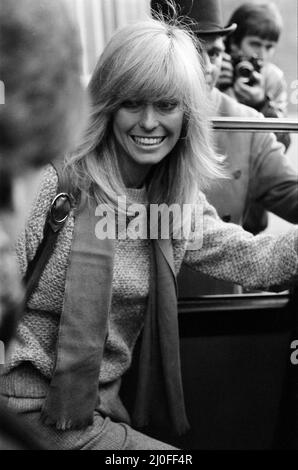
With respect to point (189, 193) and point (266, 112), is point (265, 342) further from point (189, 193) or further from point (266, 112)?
point (266, 112)

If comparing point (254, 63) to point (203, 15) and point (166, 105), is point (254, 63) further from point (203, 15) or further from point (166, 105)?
point (166, 105)

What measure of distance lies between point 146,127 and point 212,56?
3.12 feet

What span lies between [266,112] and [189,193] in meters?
1.13

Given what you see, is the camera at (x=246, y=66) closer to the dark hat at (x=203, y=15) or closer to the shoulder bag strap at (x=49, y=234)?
the dark hat at (x=203, y=15)

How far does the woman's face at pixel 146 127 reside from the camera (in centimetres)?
200

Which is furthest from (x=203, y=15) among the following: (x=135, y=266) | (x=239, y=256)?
(x=135, y=266)

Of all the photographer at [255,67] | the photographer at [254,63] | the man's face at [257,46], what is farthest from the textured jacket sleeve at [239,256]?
the man's face at [257,46]

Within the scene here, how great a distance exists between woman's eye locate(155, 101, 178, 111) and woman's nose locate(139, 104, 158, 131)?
2 centimetres

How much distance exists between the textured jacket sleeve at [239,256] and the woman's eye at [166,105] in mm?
342

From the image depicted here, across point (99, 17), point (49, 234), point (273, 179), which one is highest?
point (99, 17)

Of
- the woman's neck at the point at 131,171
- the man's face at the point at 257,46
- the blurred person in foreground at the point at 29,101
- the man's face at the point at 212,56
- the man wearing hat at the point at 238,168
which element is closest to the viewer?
the blurred person in foreground at the point at 29,101

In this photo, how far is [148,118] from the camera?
1998 mm

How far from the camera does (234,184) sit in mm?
2643

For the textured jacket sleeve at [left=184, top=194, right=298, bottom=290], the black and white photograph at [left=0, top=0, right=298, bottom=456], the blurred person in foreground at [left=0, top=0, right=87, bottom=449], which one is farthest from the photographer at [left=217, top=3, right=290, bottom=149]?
the blurred person in foreground at [left=0, top=0, right=87, bottom=449]
